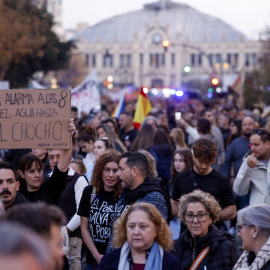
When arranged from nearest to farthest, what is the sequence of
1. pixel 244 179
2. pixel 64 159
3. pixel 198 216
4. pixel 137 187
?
pixel 198 216 → pixel 137 187 → pixel 64 159 → pixel 244 179

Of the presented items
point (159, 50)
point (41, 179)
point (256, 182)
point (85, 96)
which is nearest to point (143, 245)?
point (41, 179)

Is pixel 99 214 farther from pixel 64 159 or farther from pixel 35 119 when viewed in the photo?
pixel 35 119

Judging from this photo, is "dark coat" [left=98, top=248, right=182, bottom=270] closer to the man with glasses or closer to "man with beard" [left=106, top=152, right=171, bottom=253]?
"man with beard" [left=106, top=152, right=171, bottom=253]

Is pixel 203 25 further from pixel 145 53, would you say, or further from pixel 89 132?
pixel 89 132

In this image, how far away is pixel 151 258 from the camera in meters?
4.01

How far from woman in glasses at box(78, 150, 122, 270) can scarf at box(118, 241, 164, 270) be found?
141 cm

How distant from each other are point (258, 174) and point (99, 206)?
2168mm

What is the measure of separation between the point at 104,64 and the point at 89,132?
124219mm

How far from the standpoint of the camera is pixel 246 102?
128ft

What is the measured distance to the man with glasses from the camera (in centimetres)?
712

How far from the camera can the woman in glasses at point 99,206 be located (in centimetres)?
563

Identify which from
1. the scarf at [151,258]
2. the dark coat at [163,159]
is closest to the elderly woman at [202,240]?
the scarf at [151,258]

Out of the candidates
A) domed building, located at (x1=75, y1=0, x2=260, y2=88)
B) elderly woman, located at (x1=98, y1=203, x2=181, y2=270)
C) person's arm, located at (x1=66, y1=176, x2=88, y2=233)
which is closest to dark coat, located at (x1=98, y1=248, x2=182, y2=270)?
elderly woman, located at (x1=98, y1=203, x2=181, y2=270)

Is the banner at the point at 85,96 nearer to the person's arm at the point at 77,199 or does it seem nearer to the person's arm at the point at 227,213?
the person's arm at the point at 77,199
